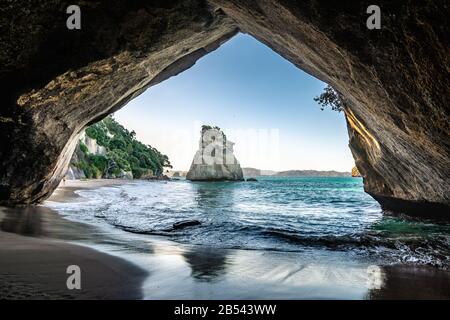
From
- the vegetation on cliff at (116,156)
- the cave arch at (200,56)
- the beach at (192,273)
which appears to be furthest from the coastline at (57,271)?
the vegetation on cliff at (116,156)

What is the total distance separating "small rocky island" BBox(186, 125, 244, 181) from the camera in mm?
78188

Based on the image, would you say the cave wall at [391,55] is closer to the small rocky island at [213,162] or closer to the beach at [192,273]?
the beach at [192,273]

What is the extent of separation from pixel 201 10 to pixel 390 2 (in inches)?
189

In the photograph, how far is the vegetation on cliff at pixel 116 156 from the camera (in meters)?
60.2

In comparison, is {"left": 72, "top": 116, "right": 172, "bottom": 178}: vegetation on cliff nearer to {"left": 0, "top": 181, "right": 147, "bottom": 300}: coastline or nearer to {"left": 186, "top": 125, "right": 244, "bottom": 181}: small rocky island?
{"left": 186, "top": 125, "right": 244, "bottom": 181}: small rocky island

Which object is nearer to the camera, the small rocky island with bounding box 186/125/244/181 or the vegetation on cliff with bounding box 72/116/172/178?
the vegetation on cliff with bounding box 72/116/172/178

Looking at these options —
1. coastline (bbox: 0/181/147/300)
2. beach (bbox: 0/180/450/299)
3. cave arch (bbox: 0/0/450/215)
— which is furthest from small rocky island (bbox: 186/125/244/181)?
coastline (bbox: 0/181/147/300)

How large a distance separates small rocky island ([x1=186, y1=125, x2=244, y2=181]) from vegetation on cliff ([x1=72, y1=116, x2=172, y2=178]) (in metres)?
17.0

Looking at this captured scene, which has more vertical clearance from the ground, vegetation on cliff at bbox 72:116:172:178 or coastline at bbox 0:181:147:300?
vegetation on cliff at bbox 72:116:172:178

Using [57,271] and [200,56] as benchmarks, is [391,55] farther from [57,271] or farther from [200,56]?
→ [200,56]

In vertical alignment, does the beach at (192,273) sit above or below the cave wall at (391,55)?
below

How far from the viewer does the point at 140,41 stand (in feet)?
25.3

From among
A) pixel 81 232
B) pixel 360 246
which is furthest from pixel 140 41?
pixel 360 246
